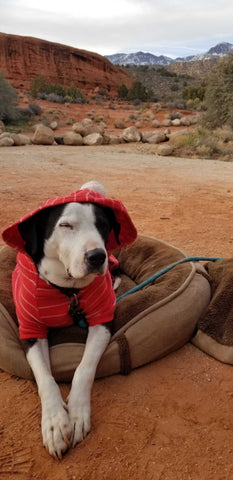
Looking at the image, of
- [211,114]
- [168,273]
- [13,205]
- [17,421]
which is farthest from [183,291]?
[211,114]

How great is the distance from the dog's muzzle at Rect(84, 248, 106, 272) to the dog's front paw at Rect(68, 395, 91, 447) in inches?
27.9

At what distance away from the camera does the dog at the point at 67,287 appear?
2.04 m

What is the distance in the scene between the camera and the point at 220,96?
1645cm

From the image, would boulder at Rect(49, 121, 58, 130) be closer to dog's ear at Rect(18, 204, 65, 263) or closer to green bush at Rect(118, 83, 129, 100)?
dog's ear at Rect(18, 204, 65, 263)

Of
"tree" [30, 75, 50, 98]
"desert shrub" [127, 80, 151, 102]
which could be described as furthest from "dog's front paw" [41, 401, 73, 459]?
"desert shrub" [127, 80, 151, 102]

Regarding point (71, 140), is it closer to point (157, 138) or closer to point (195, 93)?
point (157, 138)

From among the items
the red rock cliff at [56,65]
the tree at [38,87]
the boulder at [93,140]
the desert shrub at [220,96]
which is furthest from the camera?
the red rock cliff at [56,65]

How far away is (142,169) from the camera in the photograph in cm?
945

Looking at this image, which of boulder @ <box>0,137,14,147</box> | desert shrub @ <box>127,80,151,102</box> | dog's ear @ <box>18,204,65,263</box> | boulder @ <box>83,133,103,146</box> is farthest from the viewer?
desert shrub @ <box>127,80,151,102</box>

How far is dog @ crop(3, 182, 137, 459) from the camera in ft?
6.68

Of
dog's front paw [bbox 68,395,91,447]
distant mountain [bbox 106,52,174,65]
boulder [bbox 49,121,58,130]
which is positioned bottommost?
boulder [bbox 49,121,58,130]

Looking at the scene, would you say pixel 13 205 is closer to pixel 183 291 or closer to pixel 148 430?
pixel 183 291

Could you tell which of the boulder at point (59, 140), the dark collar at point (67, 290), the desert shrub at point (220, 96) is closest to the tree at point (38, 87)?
the desert shrub at point (220, 96)

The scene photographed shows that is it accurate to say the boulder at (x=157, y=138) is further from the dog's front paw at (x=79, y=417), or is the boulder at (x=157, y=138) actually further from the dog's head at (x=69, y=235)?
the dog's front paw at (x=79, y=417)
